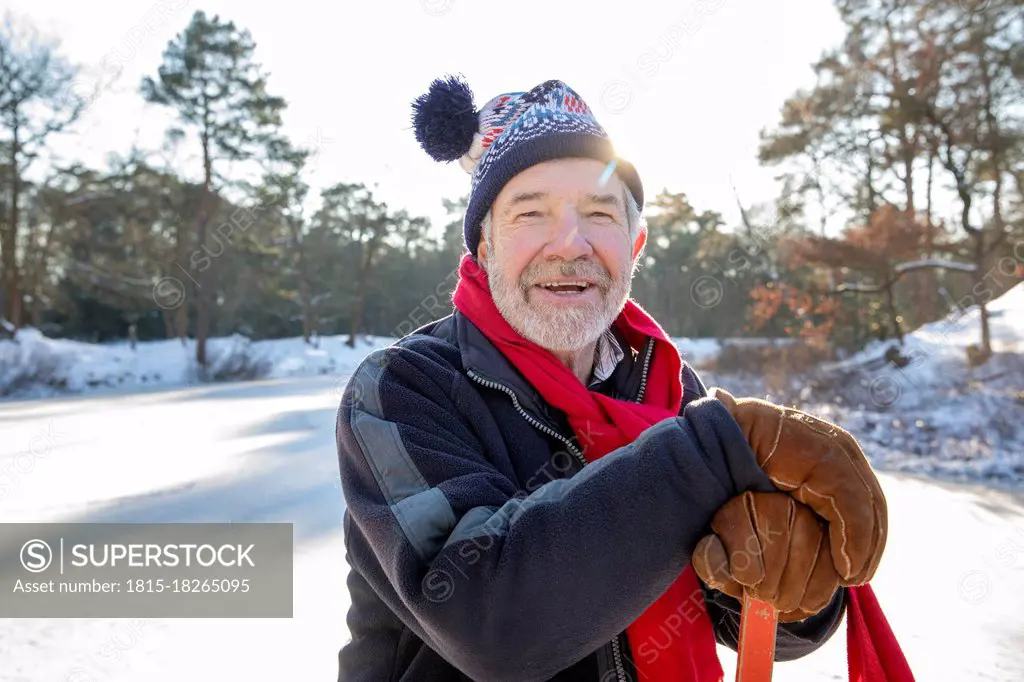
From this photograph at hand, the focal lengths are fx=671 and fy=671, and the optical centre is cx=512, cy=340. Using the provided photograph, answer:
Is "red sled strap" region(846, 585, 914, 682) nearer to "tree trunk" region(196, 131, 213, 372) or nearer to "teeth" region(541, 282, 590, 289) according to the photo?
"teeth" region(541, 282, 590, 289)

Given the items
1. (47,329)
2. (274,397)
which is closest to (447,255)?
(47,329)

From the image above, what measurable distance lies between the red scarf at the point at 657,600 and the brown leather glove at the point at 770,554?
0.27 m

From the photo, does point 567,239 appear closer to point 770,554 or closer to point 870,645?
point 770,554

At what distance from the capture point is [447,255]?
128 feet

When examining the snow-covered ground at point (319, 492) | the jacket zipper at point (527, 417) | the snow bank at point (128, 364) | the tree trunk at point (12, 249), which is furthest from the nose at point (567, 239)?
the tree trunk at point (12, 249)

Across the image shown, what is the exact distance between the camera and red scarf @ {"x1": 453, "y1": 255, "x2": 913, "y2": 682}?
123 centimetres

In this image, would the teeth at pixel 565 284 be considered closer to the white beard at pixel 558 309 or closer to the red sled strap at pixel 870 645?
the white beard at pixel 558 309

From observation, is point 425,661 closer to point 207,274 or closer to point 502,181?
point 502,181

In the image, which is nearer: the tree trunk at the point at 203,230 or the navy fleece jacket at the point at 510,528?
the navy fleece jacket at the point at 510,528

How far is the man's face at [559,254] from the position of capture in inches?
58.8

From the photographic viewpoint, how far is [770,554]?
3.13ft

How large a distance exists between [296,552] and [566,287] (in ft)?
9.14

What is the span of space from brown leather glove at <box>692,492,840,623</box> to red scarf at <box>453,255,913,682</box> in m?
0.27

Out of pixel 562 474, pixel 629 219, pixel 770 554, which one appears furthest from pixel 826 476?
pixel 629 219
